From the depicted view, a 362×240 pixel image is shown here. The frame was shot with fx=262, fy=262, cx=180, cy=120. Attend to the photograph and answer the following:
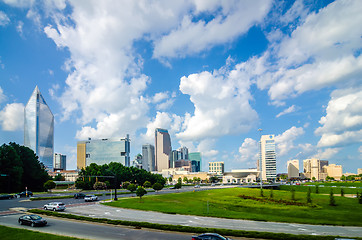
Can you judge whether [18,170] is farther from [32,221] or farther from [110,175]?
[32,221]

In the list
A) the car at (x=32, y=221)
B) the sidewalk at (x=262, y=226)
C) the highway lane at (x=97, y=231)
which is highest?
the car at (x=32, y=221)

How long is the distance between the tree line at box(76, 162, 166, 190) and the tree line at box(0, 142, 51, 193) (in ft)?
55.1

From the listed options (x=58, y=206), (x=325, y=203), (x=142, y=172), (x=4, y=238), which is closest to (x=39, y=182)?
(x=142, y=172)

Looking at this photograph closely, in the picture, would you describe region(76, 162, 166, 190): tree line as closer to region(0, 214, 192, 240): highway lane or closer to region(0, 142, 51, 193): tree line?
region(0, 142, 51, 193): tree line

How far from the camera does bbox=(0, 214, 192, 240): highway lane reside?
1122 inches

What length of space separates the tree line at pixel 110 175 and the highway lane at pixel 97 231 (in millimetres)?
76869

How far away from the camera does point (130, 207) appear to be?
5406 centimetres

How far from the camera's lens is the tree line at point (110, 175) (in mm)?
118463

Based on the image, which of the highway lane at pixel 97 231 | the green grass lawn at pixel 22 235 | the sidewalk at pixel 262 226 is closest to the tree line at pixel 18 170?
the highway lane at pixel 97 231

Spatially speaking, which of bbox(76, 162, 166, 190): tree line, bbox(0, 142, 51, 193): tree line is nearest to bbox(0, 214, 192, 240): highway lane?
bbox(0, 142, 51, 193): tree line

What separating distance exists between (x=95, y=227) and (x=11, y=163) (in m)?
76.9

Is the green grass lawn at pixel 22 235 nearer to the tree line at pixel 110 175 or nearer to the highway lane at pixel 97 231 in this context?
the highway lane at pixel 97 231

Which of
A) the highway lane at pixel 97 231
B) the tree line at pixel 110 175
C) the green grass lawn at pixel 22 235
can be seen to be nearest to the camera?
the green grass lawn at pixel 22 235

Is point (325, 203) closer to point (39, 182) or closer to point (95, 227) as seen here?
point (95, 227)
